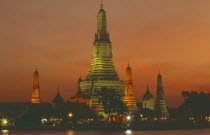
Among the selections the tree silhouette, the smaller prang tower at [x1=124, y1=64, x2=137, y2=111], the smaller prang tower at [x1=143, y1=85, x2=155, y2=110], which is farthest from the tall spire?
the smaller prang tower at [x1=143, y1=85, x2=155, y2=110]

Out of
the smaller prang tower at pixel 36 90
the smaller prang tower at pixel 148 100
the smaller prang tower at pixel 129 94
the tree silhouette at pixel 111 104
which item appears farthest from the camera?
the smaller prang tower at pixel 148 100

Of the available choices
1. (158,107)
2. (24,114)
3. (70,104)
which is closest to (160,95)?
(158,107)

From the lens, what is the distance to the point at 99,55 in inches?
5236

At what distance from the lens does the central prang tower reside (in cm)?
13050

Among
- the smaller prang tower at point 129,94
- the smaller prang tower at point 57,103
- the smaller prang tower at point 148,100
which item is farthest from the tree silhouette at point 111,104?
the smaller prang tower at point 148,100

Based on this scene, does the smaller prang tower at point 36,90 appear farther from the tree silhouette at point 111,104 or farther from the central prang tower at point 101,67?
the tree silhouette at point 111,104

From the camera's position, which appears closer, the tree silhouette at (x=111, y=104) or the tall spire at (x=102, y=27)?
the tree silhouette at (x=111, y=104)

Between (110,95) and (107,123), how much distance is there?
13143 mm

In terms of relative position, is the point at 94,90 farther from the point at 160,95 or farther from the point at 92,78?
the point at 160,95

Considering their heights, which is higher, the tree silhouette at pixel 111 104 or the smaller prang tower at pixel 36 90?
the smaller prang tower at pixel 36 90

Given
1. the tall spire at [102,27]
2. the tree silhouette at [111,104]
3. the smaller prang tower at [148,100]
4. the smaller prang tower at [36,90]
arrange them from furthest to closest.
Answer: the smaller prang tower at [148,100] → the smaller prang tower at [36,90] → the tall spire at [102,27] → the tree silhouette at [111,104]

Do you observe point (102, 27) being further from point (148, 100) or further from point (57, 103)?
point (148, 100)

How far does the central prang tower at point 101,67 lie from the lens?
130500 millimetres

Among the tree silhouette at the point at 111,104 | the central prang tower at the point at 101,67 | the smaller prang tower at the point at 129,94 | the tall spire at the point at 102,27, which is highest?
the tall spire at the point at 102,27
